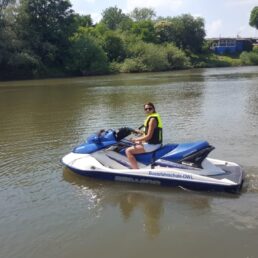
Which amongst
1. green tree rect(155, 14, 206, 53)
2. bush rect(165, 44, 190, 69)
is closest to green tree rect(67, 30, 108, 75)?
bush rect(165, 44, 190, 69)

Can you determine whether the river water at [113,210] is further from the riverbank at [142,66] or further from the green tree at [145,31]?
the green tree at [145,31]

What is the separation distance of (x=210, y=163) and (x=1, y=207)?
426cm

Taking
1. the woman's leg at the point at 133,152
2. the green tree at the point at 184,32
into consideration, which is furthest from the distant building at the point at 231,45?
the woman's leg at the point at 133,152

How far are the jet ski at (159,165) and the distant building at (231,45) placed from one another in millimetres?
102456

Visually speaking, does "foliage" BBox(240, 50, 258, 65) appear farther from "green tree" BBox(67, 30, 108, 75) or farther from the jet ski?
the jet ski

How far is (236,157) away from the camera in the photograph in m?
11.8

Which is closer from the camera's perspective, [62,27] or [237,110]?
[237,110]

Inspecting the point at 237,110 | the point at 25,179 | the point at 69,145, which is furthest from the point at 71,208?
the point at 237,110

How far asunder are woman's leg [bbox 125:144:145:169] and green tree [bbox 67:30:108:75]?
2009 inches

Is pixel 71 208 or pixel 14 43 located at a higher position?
pixel 14 43

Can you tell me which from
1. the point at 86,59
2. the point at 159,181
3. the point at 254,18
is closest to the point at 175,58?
the point at 86,59

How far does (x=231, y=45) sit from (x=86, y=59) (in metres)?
60.3

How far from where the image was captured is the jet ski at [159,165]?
29.8 ft

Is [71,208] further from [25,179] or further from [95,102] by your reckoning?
[95,102]
